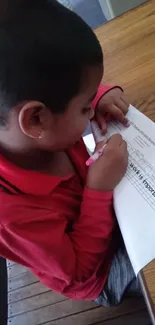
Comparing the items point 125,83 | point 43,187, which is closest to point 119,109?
point 125,83

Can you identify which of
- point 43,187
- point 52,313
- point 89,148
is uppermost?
point 43,187

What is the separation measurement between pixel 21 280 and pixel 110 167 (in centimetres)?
40

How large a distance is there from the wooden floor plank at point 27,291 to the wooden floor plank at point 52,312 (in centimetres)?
3

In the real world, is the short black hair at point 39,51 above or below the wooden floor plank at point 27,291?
above

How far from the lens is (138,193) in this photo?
565 millimetres

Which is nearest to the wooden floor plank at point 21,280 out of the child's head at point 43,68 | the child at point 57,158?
the child at point 57,158

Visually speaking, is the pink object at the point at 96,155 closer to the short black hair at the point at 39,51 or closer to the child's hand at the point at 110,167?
the child's hand at the point at 110,167

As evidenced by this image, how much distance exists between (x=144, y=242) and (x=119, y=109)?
0.25m

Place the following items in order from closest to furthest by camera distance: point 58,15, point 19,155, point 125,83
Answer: point 58,15 < point 19,155 < point 125,83

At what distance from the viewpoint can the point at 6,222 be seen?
0.57 meters

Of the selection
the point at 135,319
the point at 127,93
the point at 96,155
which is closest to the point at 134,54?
the point at 127,93

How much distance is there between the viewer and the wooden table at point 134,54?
0.70 meters

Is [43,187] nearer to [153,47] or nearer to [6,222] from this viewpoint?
[6,222]

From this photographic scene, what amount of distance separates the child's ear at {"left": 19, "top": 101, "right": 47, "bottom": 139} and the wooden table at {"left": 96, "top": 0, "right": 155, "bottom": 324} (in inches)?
7.5
